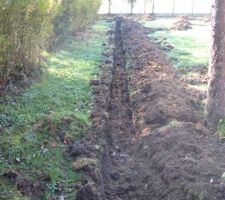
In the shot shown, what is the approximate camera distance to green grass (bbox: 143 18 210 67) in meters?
18.5

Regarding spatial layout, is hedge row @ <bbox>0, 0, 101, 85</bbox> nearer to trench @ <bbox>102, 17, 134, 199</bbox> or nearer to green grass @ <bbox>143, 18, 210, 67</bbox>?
trench @ <bbox>102, 17, 134, 199</bbox>

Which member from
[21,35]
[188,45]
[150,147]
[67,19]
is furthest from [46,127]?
[188,45]

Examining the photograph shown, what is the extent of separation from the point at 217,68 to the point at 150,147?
2481mm

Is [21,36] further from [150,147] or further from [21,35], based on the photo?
[150,147]

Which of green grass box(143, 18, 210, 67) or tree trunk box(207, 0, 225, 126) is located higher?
tree trunk box(207, 0, 225, 126)

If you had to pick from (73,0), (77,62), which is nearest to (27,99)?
(77,62)

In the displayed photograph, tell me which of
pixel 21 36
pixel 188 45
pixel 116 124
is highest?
pixel 21 36

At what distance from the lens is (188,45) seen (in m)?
23.9

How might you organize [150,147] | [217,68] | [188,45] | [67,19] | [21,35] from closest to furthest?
[150,147]
[217,68]
[21,35]
[67,19]
[188,45]

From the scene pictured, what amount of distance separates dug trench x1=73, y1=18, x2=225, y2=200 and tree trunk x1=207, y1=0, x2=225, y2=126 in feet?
1.45

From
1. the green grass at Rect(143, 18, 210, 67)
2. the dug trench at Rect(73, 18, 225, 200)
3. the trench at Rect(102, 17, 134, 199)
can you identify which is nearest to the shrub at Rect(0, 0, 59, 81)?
the dug trench at Rect(73, 18, 225, 200)

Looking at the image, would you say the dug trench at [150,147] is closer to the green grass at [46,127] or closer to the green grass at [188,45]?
the green grass at [46,127]

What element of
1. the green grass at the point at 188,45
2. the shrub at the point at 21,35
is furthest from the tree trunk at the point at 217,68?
the green grass at the point at 188,45

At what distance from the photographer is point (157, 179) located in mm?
7742
